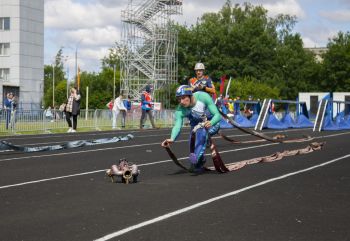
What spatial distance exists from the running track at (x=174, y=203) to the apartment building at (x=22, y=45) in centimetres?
5371

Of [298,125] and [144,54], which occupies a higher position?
[144,54]

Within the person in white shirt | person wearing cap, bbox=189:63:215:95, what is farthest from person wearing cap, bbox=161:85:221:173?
the person in white shirt

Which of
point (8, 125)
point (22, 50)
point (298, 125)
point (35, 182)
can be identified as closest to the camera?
point (35, 182)

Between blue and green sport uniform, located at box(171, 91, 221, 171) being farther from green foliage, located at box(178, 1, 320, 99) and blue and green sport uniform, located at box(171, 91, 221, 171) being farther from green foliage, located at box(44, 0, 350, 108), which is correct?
green foliage, located at box(178, 1, 320, 99)

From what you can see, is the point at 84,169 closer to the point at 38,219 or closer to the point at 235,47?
the point at 38,219

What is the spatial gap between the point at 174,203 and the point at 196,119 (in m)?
3.88

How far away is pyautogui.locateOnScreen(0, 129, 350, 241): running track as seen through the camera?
690 centimetres

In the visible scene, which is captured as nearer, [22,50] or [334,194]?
[334,194]

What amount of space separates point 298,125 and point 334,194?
96.3 feet

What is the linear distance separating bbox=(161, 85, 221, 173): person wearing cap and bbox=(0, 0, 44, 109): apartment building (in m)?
54.9

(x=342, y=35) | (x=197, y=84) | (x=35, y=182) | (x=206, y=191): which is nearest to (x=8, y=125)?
(x=197, y=84)

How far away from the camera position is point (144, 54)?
238ft

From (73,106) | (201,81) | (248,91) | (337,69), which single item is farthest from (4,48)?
(201,81)

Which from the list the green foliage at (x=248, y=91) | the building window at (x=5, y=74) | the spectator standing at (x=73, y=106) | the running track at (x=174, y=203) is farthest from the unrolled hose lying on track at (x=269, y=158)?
the green foliage at (x=248, y=91)
